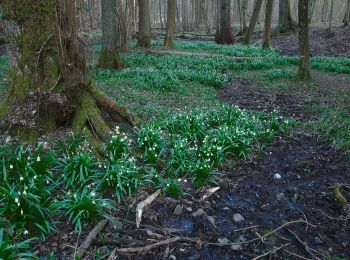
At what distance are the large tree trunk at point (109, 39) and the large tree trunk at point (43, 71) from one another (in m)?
6.76

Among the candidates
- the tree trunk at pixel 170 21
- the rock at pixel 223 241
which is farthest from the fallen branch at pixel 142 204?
the tree trunk at pixel 170 21

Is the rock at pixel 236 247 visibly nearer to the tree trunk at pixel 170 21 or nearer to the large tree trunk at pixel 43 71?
the large tree trunk at pixel 43 71

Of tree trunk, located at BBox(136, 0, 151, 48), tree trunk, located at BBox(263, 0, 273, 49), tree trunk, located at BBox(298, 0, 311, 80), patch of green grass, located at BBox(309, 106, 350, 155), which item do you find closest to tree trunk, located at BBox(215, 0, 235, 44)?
tree trunk, located at BBox(263, 0, 273, 49)

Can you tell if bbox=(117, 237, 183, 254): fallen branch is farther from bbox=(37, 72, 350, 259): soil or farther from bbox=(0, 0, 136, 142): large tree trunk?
bbox=(0, 0, 136, 142): large tree trunk

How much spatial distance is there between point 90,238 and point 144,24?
1499 cm

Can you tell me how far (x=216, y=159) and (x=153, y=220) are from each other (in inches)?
63.9

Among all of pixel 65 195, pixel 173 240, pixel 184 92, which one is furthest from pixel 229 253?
pixel 184 92

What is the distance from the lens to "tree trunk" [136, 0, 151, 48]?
1698 centimetres

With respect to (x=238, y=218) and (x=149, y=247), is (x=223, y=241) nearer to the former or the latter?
(x=238, y=218)

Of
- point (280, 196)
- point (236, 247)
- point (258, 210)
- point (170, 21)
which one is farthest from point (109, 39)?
point (236, 247)

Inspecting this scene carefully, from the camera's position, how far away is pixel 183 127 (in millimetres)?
6234

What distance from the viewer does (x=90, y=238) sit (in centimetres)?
365

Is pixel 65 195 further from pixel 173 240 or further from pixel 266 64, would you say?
pixel 266 64

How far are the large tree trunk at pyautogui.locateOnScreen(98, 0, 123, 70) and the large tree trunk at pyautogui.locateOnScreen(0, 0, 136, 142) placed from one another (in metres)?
6.76
